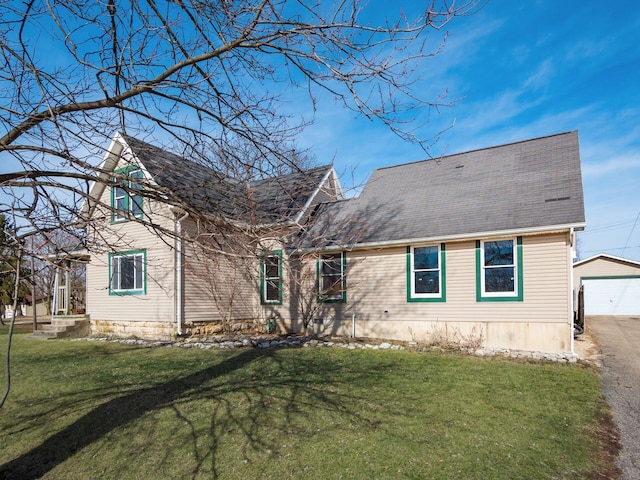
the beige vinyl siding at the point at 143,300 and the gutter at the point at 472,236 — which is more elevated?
the gutter at the point at 472,236

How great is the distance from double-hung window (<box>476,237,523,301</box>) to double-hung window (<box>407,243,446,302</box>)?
993mm

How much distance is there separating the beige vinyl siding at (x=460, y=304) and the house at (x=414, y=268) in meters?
0.03

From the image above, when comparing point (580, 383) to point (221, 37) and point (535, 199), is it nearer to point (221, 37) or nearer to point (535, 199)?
point (535, 199)

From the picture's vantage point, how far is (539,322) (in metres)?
10.8

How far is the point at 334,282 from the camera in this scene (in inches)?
567


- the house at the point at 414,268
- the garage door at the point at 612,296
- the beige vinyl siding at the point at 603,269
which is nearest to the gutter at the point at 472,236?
the house at the point at 414,268

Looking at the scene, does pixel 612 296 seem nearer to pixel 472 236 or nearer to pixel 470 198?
pixel 470 198

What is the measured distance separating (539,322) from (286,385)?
664cm

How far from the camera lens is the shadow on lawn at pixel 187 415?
5.28 meters

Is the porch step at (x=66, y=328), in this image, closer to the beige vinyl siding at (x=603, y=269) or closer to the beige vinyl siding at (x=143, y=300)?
the beige vinyl siding at (x=143, y=300)

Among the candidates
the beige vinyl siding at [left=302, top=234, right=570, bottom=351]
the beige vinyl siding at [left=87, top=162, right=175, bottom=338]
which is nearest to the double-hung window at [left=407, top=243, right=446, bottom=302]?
the beige vinyl siding at [left=302, top=234, right=570, bottom=351]

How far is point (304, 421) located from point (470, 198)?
9209 mm

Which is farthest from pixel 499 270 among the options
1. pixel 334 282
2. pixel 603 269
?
pixel 603 269

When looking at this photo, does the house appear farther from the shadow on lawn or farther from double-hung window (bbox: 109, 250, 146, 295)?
the shadow on lawn
